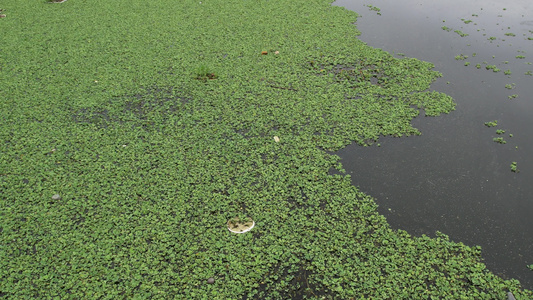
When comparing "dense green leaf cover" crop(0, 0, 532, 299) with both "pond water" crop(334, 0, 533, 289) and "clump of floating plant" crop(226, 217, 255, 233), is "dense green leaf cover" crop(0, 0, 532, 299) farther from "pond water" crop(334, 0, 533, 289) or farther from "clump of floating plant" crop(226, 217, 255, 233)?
"pond water" crop(334, 0, 533, 289)

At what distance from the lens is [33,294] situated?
2320mm

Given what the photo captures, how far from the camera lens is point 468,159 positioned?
3438 mm

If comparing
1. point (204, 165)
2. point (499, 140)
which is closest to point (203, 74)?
point (204, 165)

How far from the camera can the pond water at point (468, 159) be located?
9.11 feet

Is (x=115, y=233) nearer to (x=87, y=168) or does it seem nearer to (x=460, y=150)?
(x=87, y=168)

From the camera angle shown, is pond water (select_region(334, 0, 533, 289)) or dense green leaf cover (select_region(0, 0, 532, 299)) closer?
dense green leaf cover (select_region(0, 0, 532, 299))

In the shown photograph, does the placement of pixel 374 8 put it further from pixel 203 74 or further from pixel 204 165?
pixel 204 165

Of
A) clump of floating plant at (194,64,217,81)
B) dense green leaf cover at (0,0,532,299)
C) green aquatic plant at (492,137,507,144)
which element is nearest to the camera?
dense green leaf cover at (0,0,532,299)

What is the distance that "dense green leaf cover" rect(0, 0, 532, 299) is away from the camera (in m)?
2.42

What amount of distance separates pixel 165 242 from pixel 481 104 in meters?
3.73

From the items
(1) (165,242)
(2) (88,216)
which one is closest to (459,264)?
(1) (165,242)

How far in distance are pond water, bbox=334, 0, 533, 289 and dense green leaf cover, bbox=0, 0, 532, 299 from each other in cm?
16

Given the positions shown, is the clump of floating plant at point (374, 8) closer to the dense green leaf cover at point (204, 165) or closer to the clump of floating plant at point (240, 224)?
the dense green leaf cover at point (204, 165)

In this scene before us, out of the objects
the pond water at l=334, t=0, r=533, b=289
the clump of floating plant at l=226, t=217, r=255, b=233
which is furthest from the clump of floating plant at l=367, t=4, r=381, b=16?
the clump of floating plant at l=226, t=217, r=255, b=233
